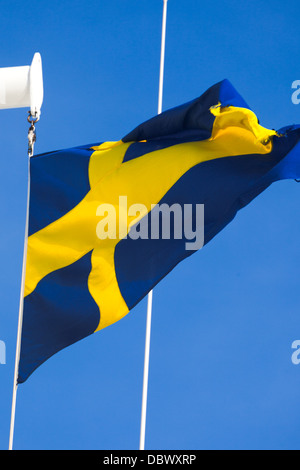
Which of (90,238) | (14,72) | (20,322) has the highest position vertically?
(14,72)

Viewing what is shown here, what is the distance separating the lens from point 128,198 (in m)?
16.6

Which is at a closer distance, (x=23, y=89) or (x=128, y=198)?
(x=23, y=89)

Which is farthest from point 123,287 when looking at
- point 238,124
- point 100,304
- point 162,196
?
point 238,124

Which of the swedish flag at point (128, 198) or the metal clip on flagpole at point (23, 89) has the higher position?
the metal clip on flagpole at point (23, 89)

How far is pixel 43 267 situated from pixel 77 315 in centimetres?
86

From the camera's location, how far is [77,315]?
632 inches

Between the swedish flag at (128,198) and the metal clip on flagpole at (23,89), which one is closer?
the swedish flag at (128,198)

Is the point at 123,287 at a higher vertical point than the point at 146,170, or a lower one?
lower

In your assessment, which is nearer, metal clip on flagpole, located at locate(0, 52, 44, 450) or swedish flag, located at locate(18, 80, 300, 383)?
swedish flag, located at locate(18, 80, 300, 383)

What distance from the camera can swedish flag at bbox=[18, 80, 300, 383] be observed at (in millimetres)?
15930

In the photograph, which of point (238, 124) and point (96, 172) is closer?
point (238, 124)

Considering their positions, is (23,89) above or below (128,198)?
above

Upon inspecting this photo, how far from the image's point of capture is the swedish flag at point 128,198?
627 inches

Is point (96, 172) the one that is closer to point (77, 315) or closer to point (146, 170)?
point (146, 170)
